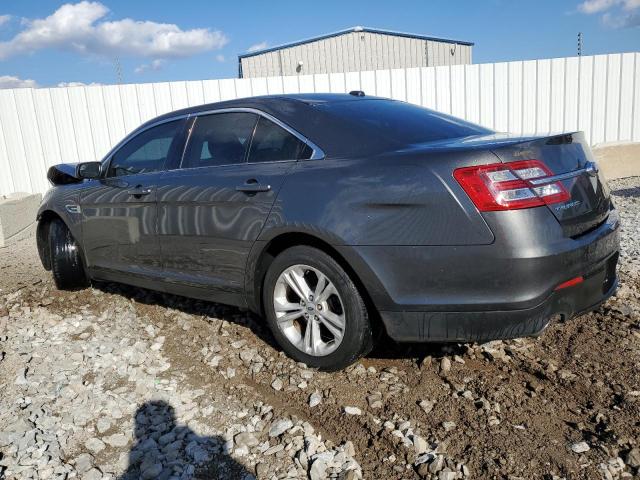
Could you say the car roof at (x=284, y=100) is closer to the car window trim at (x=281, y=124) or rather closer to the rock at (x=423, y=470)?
the car window trim at (x=281, y=124)

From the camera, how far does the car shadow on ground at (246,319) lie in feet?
11.3

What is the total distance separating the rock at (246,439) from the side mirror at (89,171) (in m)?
2.80

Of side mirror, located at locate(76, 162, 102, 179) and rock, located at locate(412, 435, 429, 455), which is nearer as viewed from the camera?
rock, located at locate(412, 435, 429, 455)

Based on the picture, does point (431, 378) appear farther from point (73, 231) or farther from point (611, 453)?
point (73, 231)

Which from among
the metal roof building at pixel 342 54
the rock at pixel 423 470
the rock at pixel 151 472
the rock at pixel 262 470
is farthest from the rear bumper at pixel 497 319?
the metal roof building at pixel 342 54

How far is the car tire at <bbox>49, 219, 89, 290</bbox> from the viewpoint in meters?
4.90

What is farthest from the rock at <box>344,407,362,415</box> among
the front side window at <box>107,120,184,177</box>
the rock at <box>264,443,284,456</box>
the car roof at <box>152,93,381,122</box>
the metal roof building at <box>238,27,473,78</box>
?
the metal roof building at <box>238,27,473,78</box>

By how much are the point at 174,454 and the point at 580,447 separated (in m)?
1.84

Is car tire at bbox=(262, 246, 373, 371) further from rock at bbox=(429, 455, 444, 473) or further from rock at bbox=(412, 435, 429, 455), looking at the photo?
rock at bbox=(429, 455, 444, 473)

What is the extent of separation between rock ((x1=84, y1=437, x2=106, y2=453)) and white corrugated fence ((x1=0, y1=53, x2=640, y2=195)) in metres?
8.12

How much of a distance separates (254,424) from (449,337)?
108 cm

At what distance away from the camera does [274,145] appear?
11.1 feet

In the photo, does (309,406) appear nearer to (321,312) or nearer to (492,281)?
(321,312)

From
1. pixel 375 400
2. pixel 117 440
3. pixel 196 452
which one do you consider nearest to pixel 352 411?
pixel 375 400
